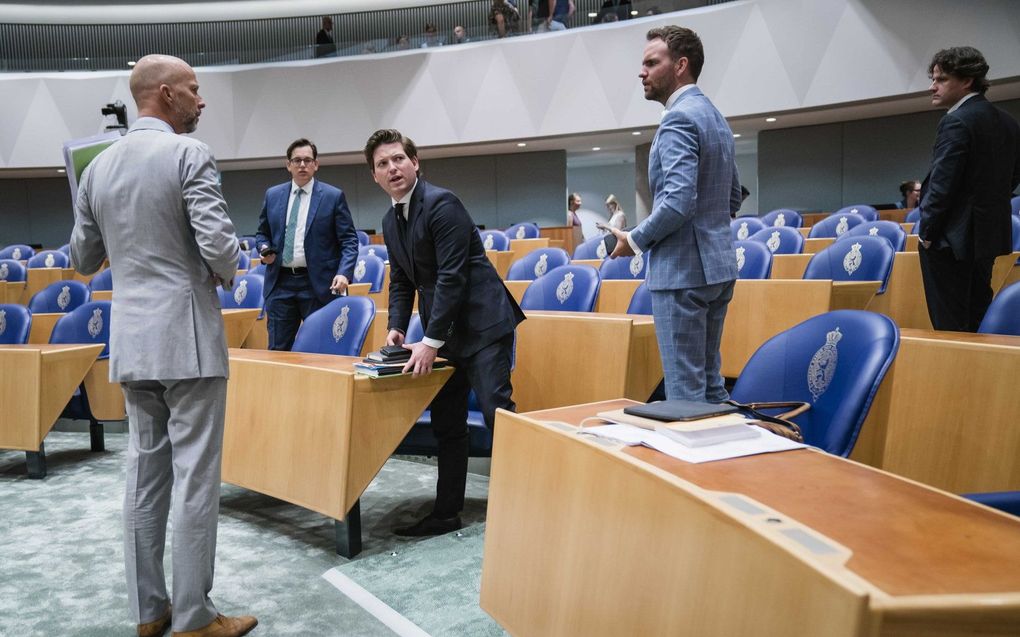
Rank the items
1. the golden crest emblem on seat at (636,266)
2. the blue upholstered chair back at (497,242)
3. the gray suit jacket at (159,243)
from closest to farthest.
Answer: the gray suit jacket at (159,243) → the golden crest emblem on seat at (636,266) → the blue upholstered chair back at (497,242)

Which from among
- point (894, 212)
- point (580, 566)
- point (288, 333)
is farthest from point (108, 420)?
point (894, 212)

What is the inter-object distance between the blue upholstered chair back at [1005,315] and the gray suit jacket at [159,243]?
209cm

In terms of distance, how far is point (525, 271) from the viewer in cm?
519

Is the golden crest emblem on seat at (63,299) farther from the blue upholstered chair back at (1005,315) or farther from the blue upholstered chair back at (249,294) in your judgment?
the blue upholstered chair back at (1005,315)

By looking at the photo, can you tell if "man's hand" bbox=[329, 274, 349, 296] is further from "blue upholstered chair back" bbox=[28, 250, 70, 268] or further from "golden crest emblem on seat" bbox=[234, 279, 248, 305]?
"blue upholstered chair back" bbox=[28, 250, 70, 268]

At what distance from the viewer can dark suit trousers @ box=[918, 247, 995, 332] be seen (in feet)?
9.63


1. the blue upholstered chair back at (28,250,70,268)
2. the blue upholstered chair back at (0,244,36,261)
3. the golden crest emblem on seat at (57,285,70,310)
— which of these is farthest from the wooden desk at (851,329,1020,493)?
the blue upholstered chair back at (0,244,36,261)

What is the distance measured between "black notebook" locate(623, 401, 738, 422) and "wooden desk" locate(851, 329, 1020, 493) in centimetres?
46

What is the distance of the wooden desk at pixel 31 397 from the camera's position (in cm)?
341

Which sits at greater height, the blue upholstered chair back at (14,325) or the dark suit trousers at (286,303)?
the dark suit trousers at (286,303)

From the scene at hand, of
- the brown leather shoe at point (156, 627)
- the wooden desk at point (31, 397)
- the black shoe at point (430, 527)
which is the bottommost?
the brown leather shoe at point (156, 627)

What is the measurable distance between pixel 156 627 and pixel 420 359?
1036 mm

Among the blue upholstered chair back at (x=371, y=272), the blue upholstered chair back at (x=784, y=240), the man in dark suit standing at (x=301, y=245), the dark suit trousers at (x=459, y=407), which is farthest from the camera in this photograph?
the blue upholstered chair back at (x=371, y=272)

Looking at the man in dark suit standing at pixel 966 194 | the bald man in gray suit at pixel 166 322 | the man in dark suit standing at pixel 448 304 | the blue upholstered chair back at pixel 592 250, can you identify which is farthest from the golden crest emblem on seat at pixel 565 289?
the blue upholstered chair back at pixel 592 250
